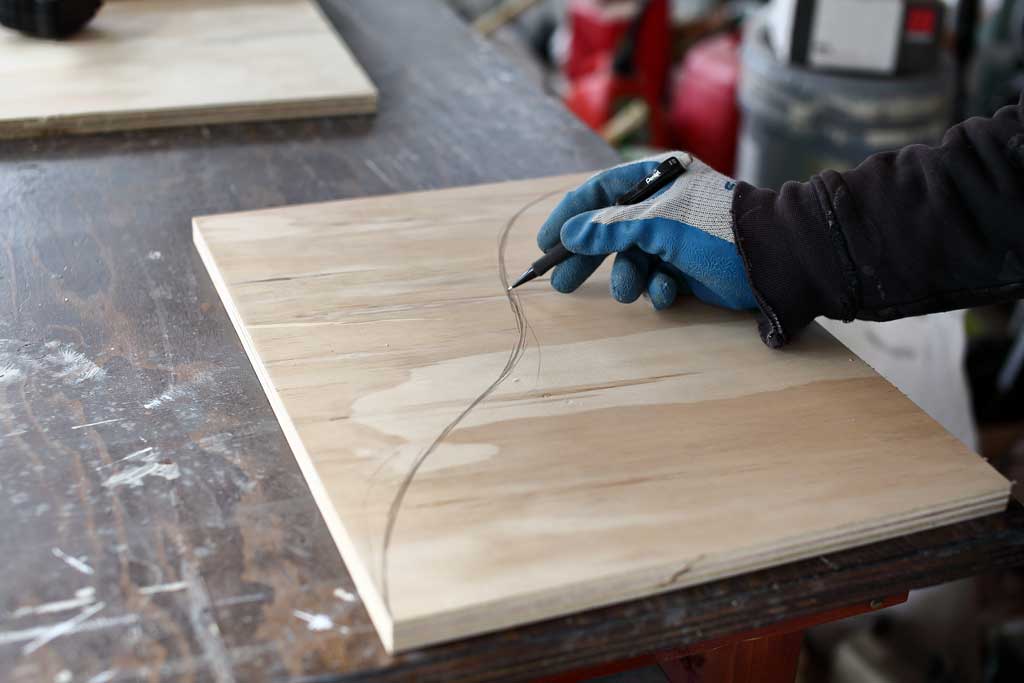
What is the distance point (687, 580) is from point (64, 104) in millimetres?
1245

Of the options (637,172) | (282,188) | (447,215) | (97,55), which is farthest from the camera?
(97,55)

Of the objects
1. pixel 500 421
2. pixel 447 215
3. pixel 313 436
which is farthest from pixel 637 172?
pixel 313 436

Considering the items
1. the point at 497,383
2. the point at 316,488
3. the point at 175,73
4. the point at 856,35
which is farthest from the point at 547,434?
the point at 856,35

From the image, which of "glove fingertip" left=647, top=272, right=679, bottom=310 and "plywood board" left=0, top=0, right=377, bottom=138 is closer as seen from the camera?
"glove fingertip" left=647, top=272, right=679, bottom=310

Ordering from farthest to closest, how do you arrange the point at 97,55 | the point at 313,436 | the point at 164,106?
the point at 97,55 → the point at 164,106 → the point at 313,436

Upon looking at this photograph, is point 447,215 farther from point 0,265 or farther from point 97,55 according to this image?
point 97,55

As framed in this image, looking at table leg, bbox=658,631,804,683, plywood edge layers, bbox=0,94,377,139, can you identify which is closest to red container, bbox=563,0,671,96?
plywood edge layers, bbox=0,94,377,139

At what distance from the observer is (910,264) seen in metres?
1.10

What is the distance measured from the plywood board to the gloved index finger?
2.05ft

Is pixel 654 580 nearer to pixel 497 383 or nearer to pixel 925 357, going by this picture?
pixel 497 383

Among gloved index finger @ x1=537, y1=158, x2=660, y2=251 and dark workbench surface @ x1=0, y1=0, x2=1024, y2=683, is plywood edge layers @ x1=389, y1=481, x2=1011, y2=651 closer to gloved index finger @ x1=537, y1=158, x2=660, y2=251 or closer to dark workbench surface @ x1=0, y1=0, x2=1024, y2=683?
dark workbench surface @ x1=0, y1=0, x2=1024, y2=683

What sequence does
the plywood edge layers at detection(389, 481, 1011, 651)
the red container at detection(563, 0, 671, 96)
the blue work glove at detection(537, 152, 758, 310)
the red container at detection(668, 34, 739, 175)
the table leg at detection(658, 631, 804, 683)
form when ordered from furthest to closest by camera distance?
the red container at detection(563, 0, 671, 96) → the red container at detection(668, 34, 739, 175) → the blue work glove at detection(537, 152, 758, 310) → the table leg at detection(658, 631, 804, 683) → the plywood edge layers at detection(389, 481, 1011, 651)

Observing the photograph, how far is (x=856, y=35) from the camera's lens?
281 centimetres

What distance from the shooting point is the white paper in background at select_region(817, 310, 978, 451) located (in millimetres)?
1888
